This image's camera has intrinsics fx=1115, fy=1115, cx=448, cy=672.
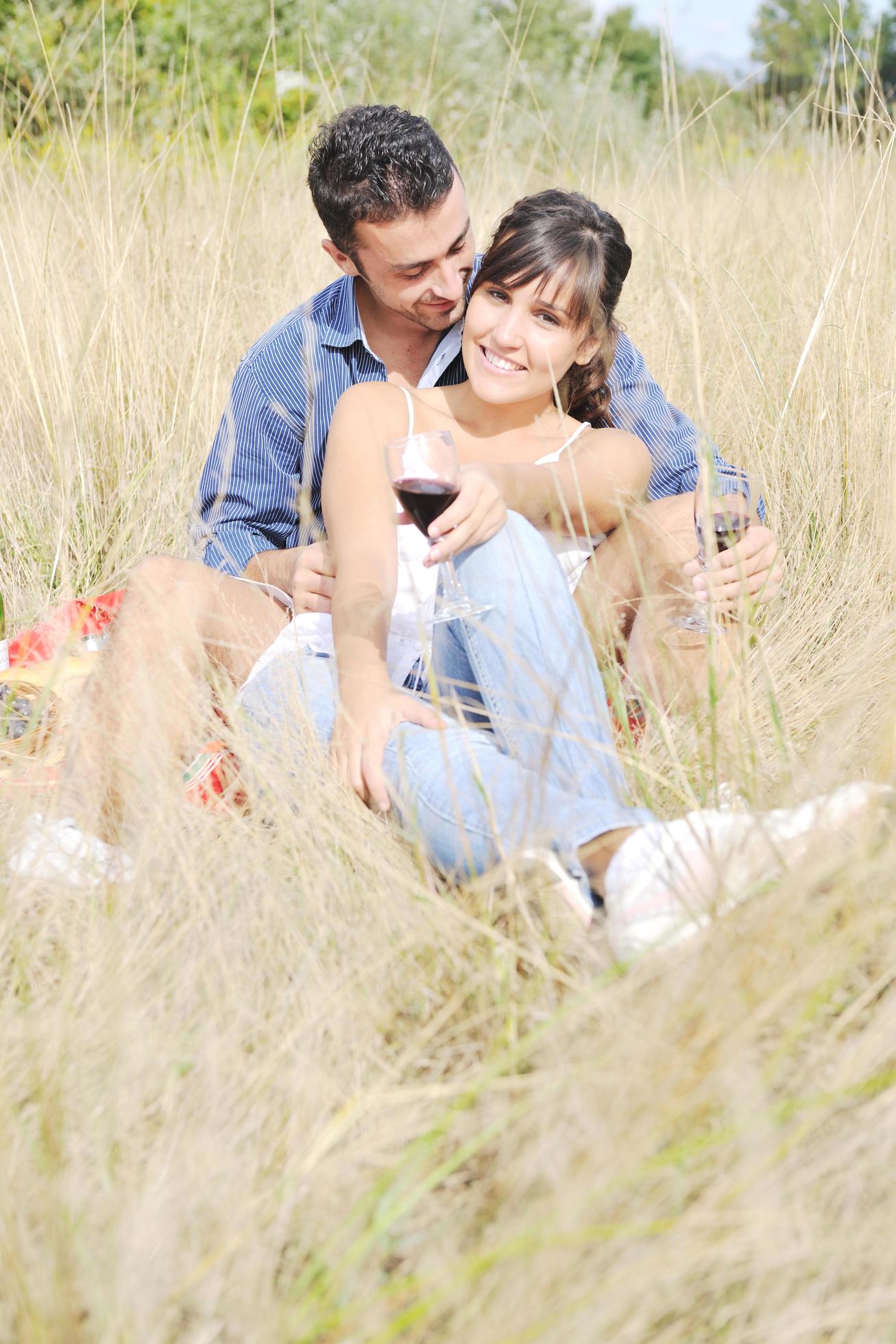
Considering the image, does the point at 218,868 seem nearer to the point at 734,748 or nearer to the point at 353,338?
the point at 734,748

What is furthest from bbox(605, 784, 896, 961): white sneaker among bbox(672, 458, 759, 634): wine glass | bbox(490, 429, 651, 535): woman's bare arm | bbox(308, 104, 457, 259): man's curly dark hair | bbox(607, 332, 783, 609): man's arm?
bbox(308, 104, 457, 259): man's curly dark hair

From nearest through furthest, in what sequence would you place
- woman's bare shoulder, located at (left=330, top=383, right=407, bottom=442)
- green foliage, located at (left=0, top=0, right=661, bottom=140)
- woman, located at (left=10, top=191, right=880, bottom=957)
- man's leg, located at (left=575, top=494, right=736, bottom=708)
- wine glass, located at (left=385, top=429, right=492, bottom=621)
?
woman, located at (left=10, top=191, right=880, bottom=957), wine glass, located at (left=385, top=429, right=492, bottom=621), man's leg, located at (left=575, top=494, right=736, bottom=708), woman's bare shoulder, located at (left=330, top=383, right=407, bottom=442), green foliage, located at (left=0, top=0, right=661, bottom=140)

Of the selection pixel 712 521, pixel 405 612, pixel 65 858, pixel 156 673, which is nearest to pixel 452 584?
pixel 405 612

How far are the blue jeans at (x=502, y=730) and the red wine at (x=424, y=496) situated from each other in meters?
0.18

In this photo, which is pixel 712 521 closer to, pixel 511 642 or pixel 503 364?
pixel 511 642

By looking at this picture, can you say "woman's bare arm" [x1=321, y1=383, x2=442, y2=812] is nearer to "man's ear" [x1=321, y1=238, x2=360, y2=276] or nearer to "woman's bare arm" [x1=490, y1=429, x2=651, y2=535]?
"woman's bare arm" [x1=490, y1=429, x2=651, y2=535]

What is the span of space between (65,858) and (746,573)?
1430mm

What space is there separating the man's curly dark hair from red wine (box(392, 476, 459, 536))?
1074mm

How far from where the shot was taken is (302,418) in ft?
9.29

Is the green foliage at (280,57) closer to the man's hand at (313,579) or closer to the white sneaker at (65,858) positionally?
the man's hand at (313,579)

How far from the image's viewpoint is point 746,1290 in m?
1.07

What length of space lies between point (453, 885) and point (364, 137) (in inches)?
72.7

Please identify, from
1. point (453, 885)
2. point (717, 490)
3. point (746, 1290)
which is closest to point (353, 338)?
point (717, 490)

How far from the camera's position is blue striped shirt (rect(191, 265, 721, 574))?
2807mm
